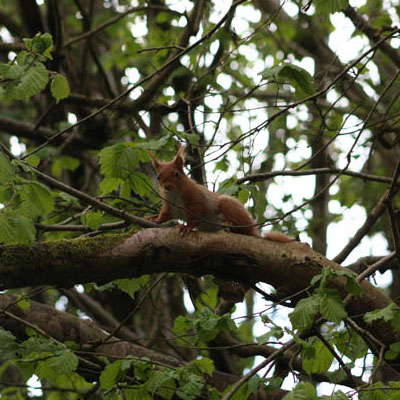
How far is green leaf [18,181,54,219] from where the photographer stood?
3381 millimetres

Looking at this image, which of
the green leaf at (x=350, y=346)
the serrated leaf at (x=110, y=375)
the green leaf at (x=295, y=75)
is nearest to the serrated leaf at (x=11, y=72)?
the green leaf at (x=295, y=75)

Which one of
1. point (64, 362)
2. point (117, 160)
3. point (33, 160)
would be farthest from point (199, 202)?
point (64, 362)

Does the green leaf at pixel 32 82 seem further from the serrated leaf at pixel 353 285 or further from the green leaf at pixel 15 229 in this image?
the serrated leaf at pixel 353 285

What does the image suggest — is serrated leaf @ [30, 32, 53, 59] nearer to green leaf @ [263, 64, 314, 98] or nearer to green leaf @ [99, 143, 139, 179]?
green leaf @ [99, 143, 139, 179]

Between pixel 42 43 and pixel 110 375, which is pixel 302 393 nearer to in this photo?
pixel 110 375

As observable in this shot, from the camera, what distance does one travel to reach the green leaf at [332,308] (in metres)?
3.38

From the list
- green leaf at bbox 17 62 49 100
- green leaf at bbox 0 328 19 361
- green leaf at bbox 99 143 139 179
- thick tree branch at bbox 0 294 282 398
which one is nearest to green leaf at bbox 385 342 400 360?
thick tree branch at bbox 0 294 282 398

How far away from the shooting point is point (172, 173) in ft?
17.6

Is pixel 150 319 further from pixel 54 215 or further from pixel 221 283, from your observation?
pixel 221 283

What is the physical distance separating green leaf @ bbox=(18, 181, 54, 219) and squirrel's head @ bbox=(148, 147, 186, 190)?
195 cm

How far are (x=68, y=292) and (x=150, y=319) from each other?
144 cm

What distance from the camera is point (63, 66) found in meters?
8.62

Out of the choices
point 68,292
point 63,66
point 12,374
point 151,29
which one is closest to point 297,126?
point 151,29

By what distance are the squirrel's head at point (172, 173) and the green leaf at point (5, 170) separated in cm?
221
